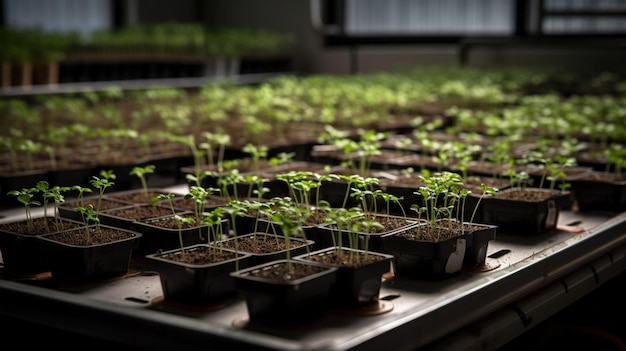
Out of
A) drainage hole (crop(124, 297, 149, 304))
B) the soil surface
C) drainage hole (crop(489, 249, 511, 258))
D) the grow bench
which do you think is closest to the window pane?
the grow bench

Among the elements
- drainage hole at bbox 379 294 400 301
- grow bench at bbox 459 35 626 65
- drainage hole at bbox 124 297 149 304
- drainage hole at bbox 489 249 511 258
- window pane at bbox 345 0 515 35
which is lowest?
drainage hole at bbox 379 294 400 301

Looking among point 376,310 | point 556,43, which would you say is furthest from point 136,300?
point 556,43

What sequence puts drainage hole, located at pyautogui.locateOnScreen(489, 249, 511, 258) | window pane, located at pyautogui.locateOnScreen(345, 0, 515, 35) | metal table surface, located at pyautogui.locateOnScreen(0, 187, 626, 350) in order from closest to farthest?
metal table surface, located at pyautogui.locateOnScreen(0, 187, 626, 350) → drainage hole, located at pyautogui.locateOnScreen(489, 249, 511, 258) → window pane, located at pyautogui.locateOnScreen(345, 0, 515, 35)

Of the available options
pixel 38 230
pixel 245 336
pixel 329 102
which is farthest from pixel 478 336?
pixel 329 102

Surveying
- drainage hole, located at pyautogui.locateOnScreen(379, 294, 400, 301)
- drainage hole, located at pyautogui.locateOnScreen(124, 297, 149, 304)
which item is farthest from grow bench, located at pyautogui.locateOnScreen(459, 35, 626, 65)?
drainage hole, located at pyautogui.locateOnScreen(124, 297, 149, 304)

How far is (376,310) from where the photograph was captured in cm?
172

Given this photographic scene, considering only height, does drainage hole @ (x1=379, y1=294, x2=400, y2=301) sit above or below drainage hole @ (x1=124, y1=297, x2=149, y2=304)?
below

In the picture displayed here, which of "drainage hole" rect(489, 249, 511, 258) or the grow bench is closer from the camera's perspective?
"drainage hole" rect(489, 249, 511, 258)

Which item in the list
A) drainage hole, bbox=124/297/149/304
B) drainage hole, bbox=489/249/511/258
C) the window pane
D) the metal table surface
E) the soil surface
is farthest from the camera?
the window pane

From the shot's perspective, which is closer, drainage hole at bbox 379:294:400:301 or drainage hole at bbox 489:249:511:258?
drainage hole at bbox 379:294:400:301

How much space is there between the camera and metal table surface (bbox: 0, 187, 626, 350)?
4.89ft

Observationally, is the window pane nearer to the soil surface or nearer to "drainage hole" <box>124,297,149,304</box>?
the soil surface

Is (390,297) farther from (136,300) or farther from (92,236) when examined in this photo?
(92,236)

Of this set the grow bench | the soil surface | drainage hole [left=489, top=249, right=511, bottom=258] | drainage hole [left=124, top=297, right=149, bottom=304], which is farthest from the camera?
the grow bench
